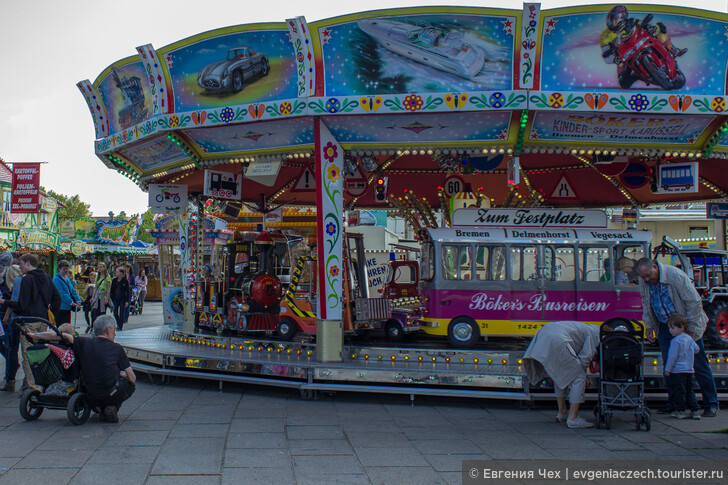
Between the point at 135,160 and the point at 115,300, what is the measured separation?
6449 mm

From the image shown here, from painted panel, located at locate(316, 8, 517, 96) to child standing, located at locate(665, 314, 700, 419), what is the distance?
3734mm

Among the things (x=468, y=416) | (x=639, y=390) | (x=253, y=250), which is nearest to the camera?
(x=639, y=390)

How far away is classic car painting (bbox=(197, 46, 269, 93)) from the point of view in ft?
28.9

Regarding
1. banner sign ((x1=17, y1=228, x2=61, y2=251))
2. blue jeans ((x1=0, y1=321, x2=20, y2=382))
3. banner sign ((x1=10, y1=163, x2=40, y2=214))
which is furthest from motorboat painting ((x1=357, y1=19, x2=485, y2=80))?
banner sign ((x1=17, y1=228, x2=61, y2=251))

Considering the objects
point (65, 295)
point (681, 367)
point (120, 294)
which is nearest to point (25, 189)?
point (120, 294)

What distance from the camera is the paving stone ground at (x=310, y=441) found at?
5.39 m

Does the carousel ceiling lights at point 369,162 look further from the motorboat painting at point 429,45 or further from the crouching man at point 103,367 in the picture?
the crouching man at point 103,367

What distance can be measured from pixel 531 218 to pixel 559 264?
104 cm

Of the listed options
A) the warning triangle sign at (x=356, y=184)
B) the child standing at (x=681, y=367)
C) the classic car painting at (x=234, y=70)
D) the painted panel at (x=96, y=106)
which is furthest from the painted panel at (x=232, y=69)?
the child standing at (x=681, y=367)

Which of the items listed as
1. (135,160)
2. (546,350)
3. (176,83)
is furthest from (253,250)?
(546,350)

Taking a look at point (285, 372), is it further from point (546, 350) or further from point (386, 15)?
point (386, 15)

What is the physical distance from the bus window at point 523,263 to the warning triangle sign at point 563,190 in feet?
13.5

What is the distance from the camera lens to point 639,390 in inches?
275

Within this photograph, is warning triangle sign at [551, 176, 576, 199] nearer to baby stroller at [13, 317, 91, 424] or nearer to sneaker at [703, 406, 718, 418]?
sneaker at [703, 406, 718, 418]
